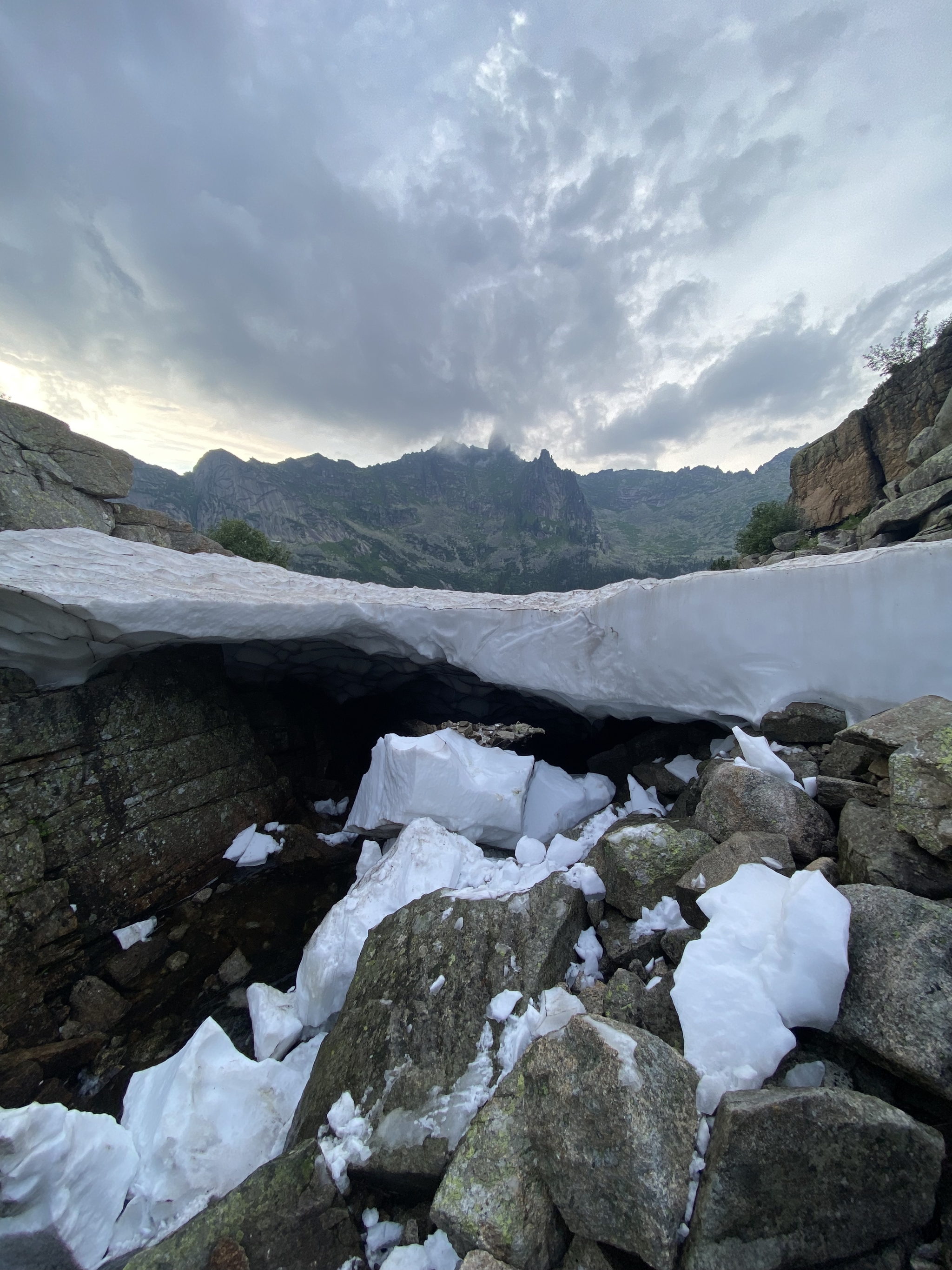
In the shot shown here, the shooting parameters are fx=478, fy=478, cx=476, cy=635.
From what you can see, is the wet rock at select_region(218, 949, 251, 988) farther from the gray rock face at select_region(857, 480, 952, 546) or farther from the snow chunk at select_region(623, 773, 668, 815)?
the gray rock face at select_region(857, 480, 952, 546)

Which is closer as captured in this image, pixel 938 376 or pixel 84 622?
pixel 84 622

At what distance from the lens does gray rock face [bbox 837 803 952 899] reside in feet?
7.11

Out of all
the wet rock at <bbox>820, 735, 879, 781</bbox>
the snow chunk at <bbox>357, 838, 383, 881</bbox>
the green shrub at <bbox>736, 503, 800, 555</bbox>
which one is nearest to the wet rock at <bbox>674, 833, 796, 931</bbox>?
the wet rock at <bbox>820, 735, 879, 781</bbox>

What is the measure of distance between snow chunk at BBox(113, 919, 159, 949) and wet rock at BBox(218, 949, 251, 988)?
3.31ft

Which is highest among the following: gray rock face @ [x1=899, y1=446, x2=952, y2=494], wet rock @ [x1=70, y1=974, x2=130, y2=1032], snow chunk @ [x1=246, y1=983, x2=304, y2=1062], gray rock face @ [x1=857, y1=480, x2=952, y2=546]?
gray rock face @ [x1=899, y1=446, x2=952, y2=494]

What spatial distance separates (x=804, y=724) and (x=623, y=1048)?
314 centimetres

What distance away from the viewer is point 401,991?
285cm

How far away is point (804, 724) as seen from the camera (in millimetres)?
3896

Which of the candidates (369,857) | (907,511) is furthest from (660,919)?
(907,511)

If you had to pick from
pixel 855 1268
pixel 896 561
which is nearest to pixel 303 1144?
pixel 855 1268

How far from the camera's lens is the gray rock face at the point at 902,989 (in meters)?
1.61

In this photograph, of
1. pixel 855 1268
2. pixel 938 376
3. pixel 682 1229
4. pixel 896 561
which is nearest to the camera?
pixel 855 1268

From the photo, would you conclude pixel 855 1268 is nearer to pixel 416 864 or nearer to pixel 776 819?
pixel 776 819

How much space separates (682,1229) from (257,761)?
22.2 ft
